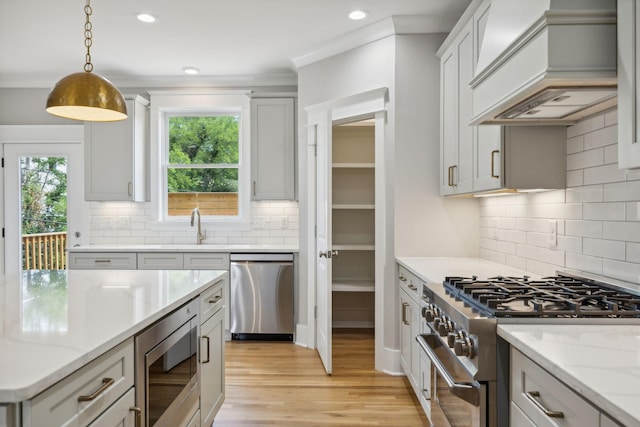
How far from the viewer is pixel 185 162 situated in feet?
16.6

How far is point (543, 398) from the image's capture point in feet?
3.92

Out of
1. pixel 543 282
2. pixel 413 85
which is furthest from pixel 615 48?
pixel 413 85

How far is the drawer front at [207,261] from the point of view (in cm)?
430

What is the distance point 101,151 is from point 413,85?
10.7ft

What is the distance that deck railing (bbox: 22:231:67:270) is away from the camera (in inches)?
199

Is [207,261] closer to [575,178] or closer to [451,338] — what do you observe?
[451,338]

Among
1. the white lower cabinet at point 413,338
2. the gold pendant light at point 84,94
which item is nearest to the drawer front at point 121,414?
the gold pendant light at point 84,94

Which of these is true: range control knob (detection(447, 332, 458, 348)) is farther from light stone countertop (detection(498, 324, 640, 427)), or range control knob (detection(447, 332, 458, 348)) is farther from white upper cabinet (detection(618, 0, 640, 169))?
white upper cabinet (detection(618, 0, 640, 169))

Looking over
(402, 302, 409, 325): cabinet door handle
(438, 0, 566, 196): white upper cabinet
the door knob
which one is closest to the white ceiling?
(438, 0, 566, 196): white upper cabinet

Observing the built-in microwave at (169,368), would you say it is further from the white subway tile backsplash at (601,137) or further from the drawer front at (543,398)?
the white subway tile backsplash at (601,137)

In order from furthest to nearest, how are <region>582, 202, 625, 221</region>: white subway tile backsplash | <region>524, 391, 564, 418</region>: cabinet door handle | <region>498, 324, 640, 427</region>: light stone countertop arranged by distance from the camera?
<region>582, 202, 625, 221</region>: white subway tile backsplash < <region>524, 391, 564, 418</region>: cabinet door handle < <region>498, 324, 640, 427</region>: light stone countertop

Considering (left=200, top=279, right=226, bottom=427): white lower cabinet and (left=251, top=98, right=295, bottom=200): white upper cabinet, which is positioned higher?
(left=251, top=98, right=295, bottom=200): white upper cabinet

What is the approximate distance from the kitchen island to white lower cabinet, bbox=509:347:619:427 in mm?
1182

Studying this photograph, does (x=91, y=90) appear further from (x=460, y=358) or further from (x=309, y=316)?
(x=309, y=316)
